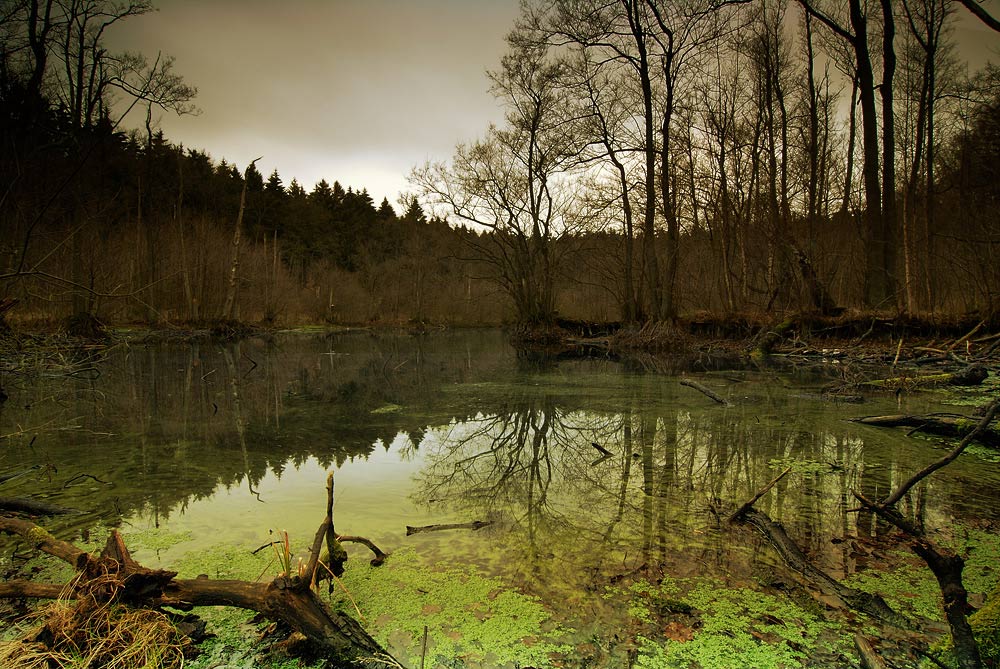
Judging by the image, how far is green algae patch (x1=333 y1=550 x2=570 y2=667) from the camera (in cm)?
184

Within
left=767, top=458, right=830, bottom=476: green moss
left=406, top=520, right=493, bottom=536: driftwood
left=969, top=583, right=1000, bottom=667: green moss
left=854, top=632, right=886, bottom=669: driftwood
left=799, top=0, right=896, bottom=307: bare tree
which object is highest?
left=799, top=0, right=896, bottom=307: bare tree

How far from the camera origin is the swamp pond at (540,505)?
6.47ft

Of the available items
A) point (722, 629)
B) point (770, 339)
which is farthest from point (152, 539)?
point (770, 339)

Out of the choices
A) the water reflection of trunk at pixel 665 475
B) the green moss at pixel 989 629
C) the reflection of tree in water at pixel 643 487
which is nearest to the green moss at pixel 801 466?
the reflection of tree in water at pixel 643 487

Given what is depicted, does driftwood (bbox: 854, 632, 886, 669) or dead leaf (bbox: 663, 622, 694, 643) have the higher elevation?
driftwood (bbox: 854, 632, 886, 669)

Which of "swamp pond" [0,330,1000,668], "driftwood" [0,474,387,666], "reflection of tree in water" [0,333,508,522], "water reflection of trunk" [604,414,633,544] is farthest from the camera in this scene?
"reflection of tree in water" [0,333,508,522]

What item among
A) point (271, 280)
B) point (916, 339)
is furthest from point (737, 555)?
point (271, 280)

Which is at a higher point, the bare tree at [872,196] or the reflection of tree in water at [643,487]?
the bare tree at [872,196]

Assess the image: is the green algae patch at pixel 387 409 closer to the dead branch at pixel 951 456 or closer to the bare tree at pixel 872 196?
the dead branch at pixel 951 456

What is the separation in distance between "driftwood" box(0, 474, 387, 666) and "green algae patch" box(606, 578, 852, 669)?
1.03 meters

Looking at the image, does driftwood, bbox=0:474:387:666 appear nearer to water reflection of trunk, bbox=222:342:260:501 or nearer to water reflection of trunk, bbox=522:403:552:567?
water reflection of trunk, bbox=522:403:552:567

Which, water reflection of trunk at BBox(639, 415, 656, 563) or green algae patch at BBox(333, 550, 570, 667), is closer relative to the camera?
green algae patch at BBox(333, 550, 570, 667)

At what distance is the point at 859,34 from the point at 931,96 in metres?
6.27

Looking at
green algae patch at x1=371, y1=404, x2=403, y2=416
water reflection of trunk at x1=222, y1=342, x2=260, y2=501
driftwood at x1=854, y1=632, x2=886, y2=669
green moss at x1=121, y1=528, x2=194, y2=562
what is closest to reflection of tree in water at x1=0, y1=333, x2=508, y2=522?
water reflection of trunk at x1=222, y1=342, x2=260, y2=501
